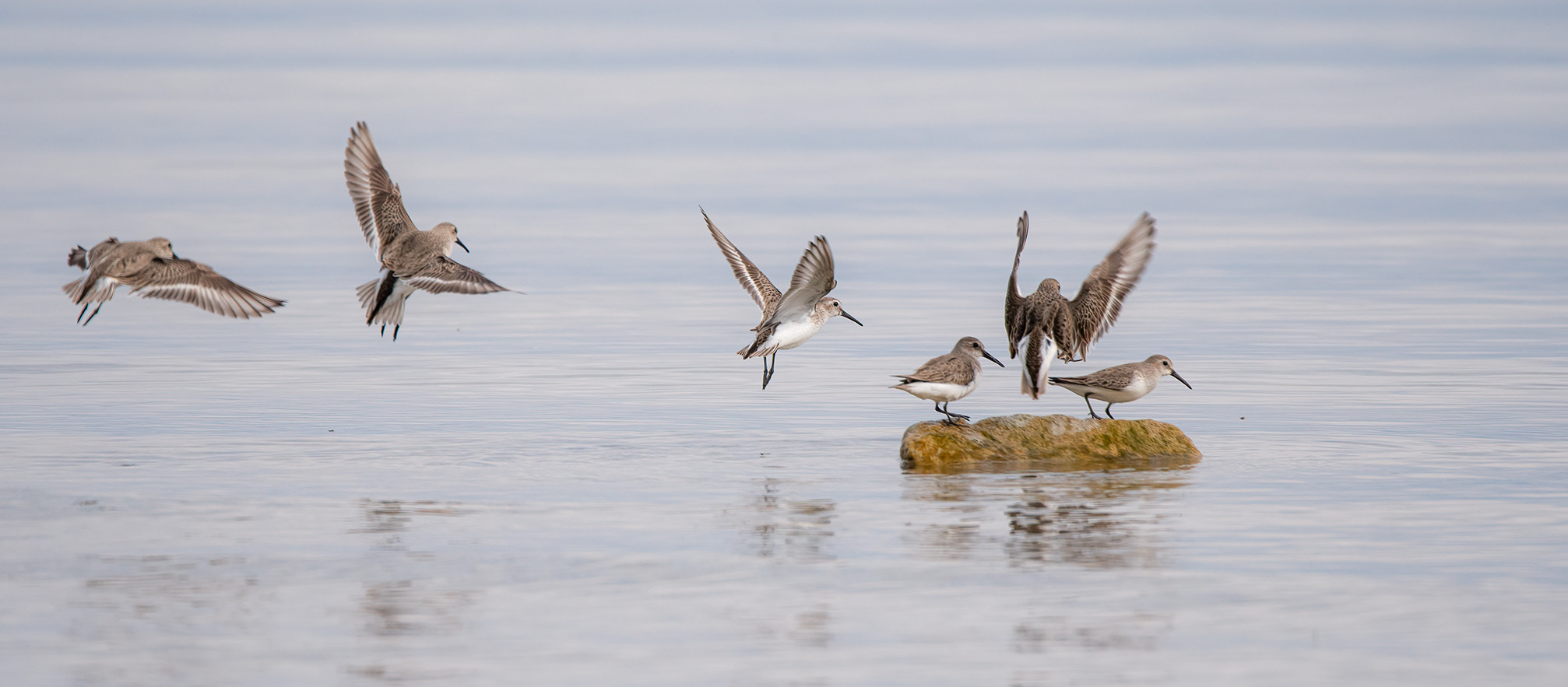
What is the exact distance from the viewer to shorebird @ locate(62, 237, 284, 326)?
14086mm

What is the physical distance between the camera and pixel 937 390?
14.2 m

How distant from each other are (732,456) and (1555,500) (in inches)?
224

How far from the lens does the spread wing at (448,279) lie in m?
14.7

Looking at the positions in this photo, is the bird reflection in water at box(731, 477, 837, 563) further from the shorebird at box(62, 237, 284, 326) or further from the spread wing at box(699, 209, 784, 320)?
the shorebird at box(62, 237, 284, 326)

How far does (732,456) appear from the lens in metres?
14.0

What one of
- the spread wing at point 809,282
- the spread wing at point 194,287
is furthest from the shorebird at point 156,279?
the spread wing at point 809,282

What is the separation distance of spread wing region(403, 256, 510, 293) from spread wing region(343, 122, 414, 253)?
4.19 ft

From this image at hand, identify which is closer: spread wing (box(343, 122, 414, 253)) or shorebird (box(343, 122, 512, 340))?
shorebird (box(343, 122, 512, 340))

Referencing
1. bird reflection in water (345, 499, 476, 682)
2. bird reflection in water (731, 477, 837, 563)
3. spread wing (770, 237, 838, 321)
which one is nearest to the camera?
bird reflection in water (345, 499, 476, 682)

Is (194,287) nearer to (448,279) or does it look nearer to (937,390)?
(448,279)

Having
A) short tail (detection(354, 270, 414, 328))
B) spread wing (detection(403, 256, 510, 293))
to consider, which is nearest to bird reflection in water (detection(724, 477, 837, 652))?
spread wing (detection(403, 256, 510, 293))

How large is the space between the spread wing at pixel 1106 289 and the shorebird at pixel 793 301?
1.73 meters

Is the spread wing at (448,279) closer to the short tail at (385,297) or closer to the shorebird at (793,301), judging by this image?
the short tail at (385,297)

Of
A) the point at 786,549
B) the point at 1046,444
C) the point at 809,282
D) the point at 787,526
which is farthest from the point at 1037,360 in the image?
the point at 786,549
